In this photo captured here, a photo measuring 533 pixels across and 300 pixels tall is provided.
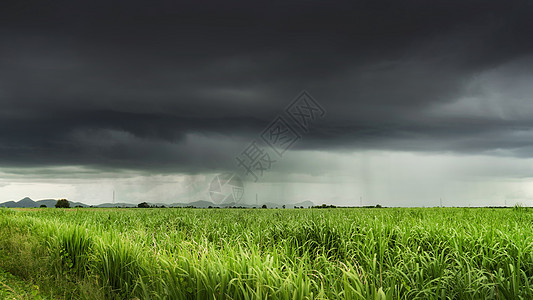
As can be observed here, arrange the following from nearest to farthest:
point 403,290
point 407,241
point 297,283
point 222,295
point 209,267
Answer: point 297,283
point 222,295
point 209,267
point 403,290
point 407,241

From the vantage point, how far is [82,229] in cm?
1066

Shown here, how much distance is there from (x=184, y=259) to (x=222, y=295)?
3.82 feet

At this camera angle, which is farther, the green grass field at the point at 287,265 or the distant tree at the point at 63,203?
the distant tree at the point at 63,203

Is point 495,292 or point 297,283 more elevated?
point 297,283

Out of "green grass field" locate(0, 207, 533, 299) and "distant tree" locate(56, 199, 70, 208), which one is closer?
"green grass field" locate(0, 207, 533, 299)

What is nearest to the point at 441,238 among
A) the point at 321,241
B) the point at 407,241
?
the point at 407,241

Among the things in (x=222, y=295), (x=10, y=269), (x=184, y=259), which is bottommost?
(x=10, y=269)

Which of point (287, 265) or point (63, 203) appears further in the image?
point (63, 203)

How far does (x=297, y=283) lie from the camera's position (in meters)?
4.52

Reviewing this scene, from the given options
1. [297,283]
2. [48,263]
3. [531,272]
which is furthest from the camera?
[48,263]

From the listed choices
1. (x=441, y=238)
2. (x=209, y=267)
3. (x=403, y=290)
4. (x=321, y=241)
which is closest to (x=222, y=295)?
(x=209, y=267)

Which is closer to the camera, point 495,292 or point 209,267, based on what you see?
point 209,267

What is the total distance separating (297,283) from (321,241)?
17.5 feet

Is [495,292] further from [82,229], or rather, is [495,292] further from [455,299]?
[82,229]
